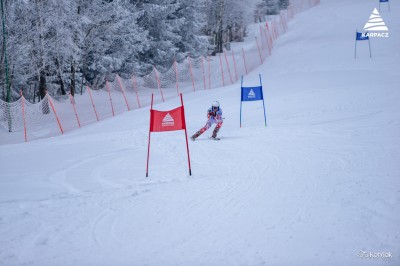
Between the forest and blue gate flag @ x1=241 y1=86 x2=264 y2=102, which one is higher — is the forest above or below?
above

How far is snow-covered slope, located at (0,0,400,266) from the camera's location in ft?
15.2

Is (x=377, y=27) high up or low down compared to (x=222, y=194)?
up

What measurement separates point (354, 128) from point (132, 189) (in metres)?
7.81

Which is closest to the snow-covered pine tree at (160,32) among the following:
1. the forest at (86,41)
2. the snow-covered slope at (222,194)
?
the forest at (86,41)

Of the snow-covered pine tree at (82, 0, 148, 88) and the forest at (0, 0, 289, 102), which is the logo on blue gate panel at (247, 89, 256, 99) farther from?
the snow-covered pine tree at (82, 0, 148, 88)

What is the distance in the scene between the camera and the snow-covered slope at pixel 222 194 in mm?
4625

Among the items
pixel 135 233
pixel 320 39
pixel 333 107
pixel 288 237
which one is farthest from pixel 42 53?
pixel 320 39

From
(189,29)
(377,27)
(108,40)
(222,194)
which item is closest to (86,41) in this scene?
(108,40)

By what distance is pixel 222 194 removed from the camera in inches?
262

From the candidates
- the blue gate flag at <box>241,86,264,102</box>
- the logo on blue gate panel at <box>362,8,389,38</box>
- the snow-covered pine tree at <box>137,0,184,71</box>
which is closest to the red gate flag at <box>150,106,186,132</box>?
the blue gate flag at <box>241,86,264,102</box>

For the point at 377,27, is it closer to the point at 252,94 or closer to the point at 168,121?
the point at 252,94

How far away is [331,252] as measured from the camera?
4.36m

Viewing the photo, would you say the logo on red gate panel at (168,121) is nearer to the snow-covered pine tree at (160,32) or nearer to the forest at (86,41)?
the forest at (86,41)

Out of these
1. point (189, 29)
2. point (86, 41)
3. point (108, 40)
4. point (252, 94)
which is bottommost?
point (252, 94)
